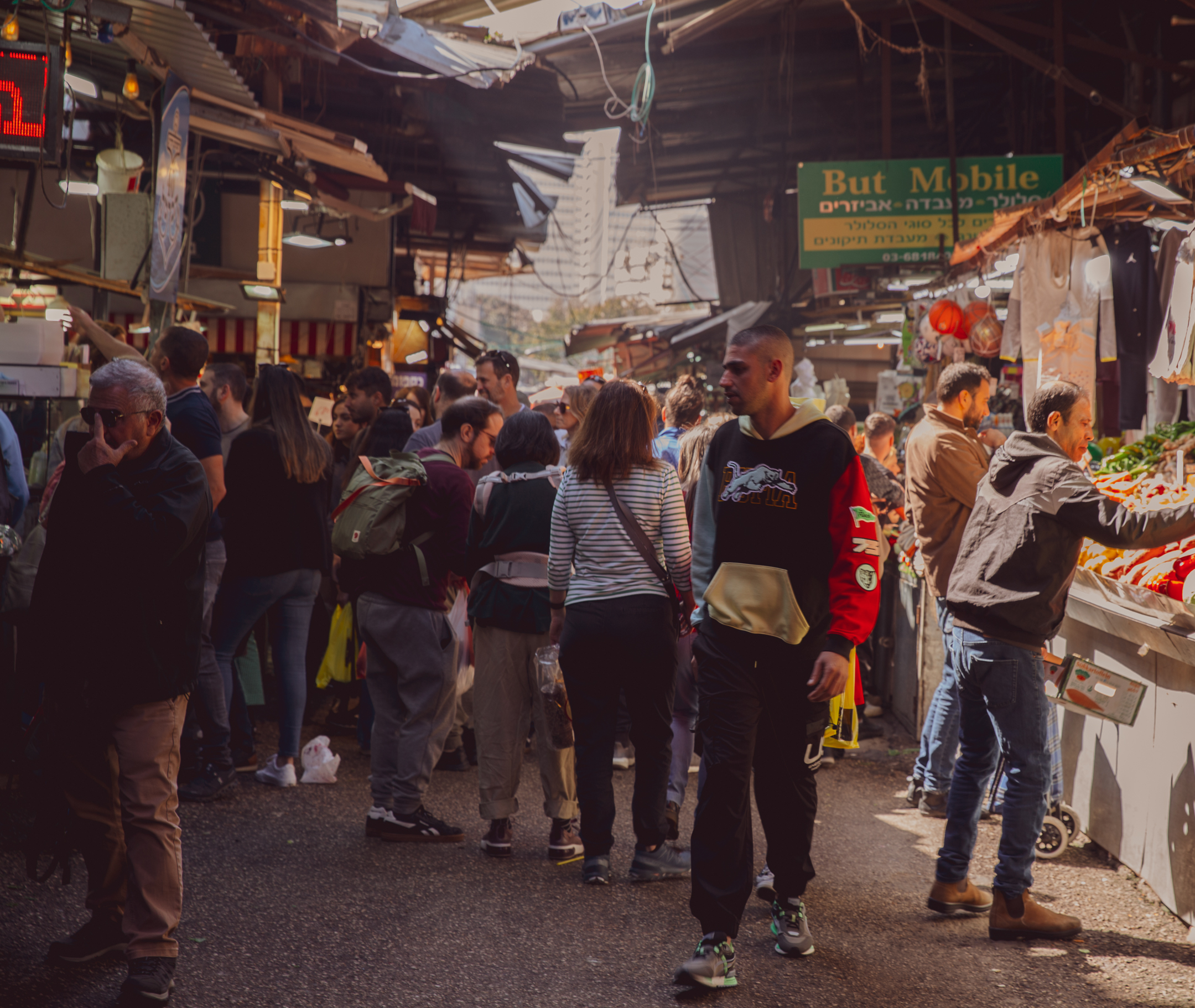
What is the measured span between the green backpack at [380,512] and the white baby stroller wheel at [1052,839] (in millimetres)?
3279

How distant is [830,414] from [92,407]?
6251 millimetres

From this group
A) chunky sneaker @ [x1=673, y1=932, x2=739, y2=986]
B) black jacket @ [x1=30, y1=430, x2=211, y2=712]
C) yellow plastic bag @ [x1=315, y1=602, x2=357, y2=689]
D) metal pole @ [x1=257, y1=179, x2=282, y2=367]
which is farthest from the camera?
metal pole @ [x1=257, y1=179, x2=282, y2=367]

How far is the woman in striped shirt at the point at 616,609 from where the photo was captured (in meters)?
4.79

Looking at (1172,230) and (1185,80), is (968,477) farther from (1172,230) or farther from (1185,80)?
(1185,80)

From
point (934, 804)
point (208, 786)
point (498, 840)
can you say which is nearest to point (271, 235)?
point (208, 786)

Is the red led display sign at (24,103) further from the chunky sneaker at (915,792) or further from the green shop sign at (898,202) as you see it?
the green shop sign at (898,202)

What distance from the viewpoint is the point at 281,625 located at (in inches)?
249

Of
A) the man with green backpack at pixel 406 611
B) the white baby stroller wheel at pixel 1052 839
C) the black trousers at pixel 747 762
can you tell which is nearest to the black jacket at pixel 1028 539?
the black trousers at pixel 747 762

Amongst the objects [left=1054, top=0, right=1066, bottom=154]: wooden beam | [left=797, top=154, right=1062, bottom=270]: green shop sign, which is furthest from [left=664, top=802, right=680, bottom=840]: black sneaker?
[left=1054, top=0, right=1066, bottom=154]: wooden beam

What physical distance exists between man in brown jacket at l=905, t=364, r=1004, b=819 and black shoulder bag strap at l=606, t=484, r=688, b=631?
1.66 metres

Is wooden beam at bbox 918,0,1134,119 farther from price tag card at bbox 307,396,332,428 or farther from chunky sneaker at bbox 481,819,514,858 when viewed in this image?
chunky sneaker at bbox 481,819,514,858

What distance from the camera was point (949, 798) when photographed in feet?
15.3

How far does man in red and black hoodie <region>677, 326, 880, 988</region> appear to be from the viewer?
3855mm

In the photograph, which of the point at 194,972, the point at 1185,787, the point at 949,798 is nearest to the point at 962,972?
the point at 949,798
